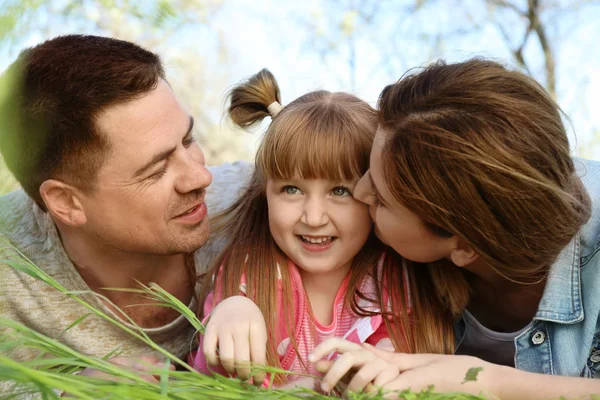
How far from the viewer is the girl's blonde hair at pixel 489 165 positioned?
1.57m

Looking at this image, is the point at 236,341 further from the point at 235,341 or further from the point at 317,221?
the point at 317,221

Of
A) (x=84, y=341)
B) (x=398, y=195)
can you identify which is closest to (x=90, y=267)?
(x=84, y=341)

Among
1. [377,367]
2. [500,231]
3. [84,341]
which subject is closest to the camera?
[377,367]

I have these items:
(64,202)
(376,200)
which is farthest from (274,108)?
(64,202)

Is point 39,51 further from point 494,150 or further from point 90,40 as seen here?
point 494,150

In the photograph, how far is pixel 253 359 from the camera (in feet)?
5.01

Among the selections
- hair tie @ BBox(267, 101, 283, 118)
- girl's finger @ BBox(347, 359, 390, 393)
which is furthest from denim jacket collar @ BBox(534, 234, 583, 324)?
hair tie @ BBox(267, 101, 283, 118)

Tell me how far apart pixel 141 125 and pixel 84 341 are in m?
Answer: 0.81

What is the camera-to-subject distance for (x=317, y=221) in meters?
1.91

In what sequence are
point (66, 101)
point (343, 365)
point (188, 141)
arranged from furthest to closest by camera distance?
point (188, 141) < point (66, 101) < point (343, 365)

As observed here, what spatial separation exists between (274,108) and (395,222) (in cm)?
65

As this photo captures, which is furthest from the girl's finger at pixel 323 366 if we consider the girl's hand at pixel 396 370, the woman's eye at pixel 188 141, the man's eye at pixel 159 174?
the woman's eye at pixel 188 141

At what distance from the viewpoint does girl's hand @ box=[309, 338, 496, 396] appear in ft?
4.74

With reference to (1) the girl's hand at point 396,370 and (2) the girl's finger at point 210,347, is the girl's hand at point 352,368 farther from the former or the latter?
(2) the girl's finger at point 210,347
